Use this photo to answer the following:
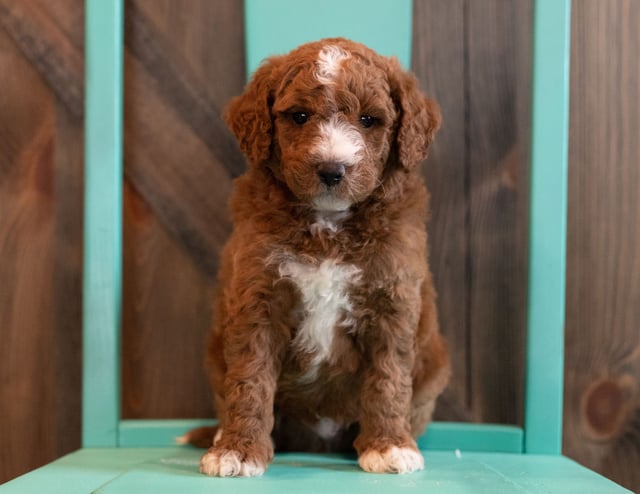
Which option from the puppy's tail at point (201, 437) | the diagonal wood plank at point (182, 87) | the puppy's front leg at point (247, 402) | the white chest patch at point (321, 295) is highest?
the diagonal wood plank at point (182, 87)

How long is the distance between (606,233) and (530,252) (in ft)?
1.14

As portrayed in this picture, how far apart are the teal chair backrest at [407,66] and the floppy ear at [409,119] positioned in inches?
11.9

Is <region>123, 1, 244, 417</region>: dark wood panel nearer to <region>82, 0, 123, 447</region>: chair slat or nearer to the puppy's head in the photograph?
<region>82, 0, 123, 447</region>: chair slat

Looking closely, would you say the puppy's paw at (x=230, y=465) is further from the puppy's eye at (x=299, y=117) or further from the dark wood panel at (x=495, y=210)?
the dark wood panel at (x=495, y=210)

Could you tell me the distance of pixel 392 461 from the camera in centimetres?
143

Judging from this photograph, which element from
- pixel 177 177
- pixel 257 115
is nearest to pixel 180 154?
pixel 177 177

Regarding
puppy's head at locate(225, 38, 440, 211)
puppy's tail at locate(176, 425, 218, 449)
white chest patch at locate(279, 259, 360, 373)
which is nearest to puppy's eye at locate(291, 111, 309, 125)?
puppy's head at locate(225, 38, 440, 211)

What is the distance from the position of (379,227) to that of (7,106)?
3.77ft

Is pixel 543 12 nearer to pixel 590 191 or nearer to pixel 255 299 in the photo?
pixel 590 191

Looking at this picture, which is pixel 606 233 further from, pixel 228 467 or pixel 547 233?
pixel 228 467

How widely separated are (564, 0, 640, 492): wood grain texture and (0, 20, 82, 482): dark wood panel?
4.50 ft

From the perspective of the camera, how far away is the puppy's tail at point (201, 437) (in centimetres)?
173

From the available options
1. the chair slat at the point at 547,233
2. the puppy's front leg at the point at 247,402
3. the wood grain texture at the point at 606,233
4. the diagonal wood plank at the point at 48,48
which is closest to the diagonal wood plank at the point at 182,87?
the diagonal wood plank at the point at 48,48

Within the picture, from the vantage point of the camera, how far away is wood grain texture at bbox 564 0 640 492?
1933 millimetres
